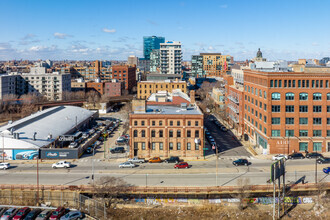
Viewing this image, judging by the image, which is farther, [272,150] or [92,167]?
[272,150]

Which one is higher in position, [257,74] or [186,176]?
[257,74]

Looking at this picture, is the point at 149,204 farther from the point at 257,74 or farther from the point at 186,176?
the point at 257,74

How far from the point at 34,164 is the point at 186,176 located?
27.9m

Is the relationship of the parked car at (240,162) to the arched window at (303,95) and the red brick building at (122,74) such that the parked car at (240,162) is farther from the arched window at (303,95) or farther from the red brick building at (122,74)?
the red brick building at (122,74)

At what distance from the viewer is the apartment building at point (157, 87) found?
123 meters

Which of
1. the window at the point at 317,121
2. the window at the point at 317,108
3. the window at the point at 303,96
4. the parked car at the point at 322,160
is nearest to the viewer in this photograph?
the parked car at the point at 322,160

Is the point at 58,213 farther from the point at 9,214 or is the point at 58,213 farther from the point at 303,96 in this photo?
the point at 303,96

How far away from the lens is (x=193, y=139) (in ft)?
196

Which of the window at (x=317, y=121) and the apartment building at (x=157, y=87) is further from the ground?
the apartment building at (x=157, y=87)

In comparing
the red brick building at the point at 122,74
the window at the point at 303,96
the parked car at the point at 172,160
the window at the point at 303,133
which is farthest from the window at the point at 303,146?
the red brick building at the point at 122,74

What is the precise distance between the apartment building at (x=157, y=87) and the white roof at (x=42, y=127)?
111 feet

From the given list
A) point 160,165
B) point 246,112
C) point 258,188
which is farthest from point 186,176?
point 246,112

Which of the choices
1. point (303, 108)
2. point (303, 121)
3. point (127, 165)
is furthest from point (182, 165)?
point (303, 108)

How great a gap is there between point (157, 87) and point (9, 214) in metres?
88.6
